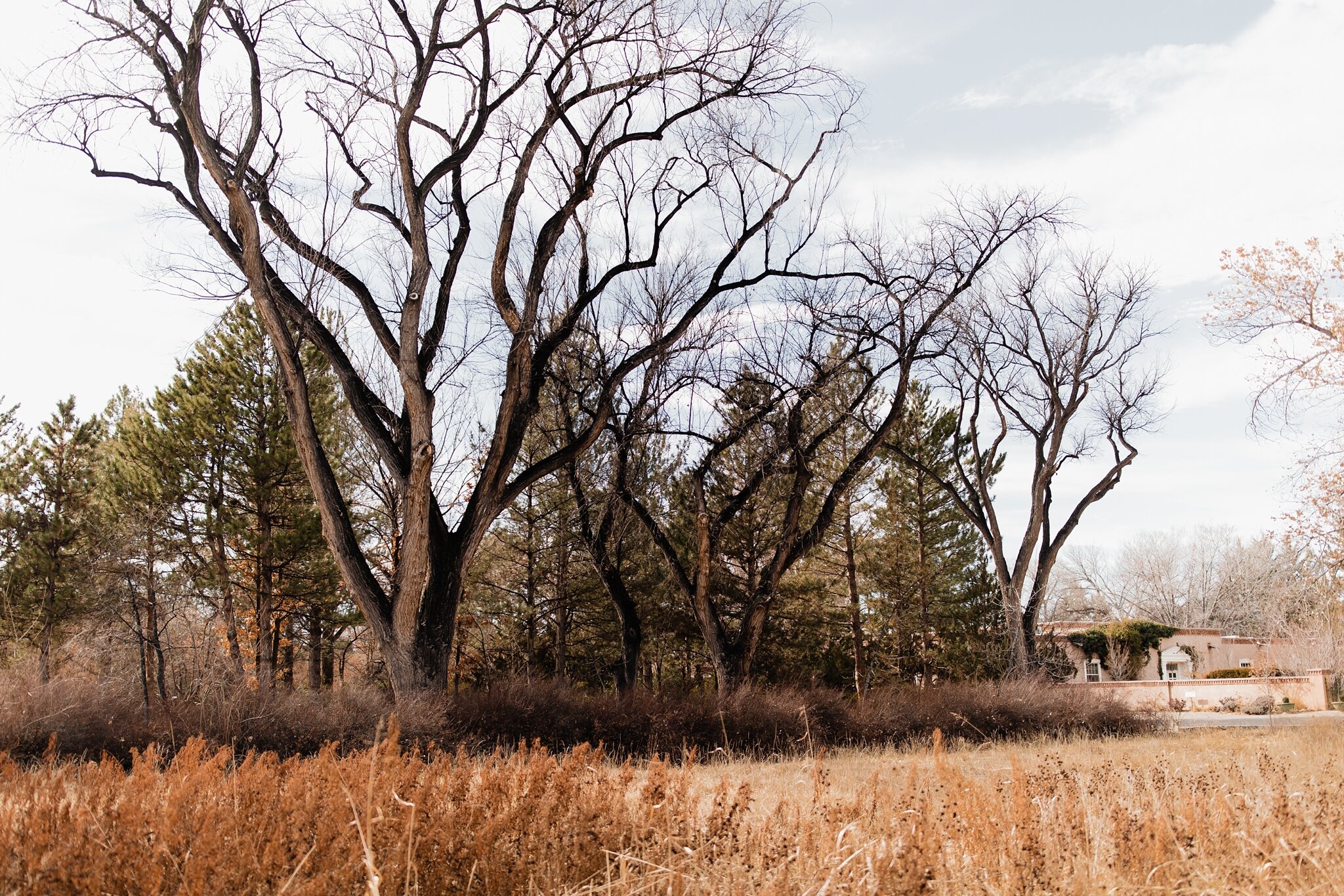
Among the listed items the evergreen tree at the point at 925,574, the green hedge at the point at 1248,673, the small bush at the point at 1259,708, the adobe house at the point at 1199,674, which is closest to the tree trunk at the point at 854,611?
the evergreen tree at the point at 925,574

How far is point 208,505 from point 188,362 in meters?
3.47

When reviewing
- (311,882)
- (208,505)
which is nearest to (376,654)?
(208,505)

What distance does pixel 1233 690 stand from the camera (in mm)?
31234

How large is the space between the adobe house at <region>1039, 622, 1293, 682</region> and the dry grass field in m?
34.6

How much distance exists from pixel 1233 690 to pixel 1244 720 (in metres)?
11.3

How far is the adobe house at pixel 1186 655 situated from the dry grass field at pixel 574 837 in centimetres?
3455

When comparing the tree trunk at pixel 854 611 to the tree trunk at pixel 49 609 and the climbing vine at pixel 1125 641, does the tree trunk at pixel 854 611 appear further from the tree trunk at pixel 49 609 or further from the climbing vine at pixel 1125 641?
the tree trunk at pixel 49 609

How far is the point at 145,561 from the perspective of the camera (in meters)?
15.3

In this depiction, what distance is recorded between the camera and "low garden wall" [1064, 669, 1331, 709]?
28.2 m

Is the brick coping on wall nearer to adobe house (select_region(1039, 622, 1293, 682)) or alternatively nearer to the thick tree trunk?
adobe house (select_region(1039, 622, 1293, 682))

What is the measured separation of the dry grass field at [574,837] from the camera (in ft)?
10.4

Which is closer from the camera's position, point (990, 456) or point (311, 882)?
point (311, 882)

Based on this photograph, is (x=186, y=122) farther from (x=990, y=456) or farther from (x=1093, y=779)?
(x=990, y=456)

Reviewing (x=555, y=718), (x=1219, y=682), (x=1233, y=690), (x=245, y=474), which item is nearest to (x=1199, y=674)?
(x=1219, y=682)
